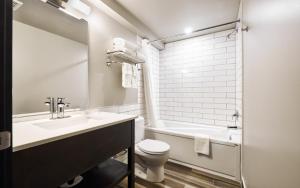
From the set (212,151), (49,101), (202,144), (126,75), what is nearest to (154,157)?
(202,144)

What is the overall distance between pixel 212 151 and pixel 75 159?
6.10 ft

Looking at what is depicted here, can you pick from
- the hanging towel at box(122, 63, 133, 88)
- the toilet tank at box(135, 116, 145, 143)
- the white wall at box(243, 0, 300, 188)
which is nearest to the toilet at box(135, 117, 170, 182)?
the toilet tank at box(135, 116, 145, 143)

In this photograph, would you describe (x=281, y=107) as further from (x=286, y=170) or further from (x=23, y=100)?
(x=23, y=100)

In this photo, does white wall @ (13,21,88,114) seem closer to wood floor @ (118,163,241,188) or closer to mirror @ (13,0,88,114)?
mirror @ (13,0,88,114)

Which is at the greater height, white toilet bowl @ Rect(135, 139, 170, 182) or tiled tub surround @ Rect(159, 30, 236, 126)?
tiled tub surround @ Rect(159, 30, 236, 126)

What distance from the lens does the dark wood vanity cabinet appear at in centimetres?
73

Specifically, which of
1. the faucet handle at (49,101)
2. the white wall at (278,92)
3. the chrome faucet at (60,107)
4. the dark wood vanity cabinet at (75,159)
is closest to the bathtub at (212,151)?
the white wall at (278,92)

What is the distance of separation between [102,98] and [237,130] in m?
2.23

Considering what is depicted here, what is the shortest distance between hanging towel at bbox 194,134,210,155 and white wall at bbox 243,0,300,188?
100 centimetres

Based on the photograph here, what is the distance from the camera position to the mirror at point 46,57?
120 centimetres

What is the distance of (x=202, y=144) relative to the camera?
2.13 meters

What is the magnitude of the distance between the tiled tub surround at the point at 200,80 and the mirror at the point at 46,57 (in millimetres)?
2037

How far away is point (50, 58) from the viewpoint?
1.41 m

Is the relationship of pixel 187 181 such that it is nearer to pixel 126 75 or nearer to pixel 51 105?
pixel 126 75
